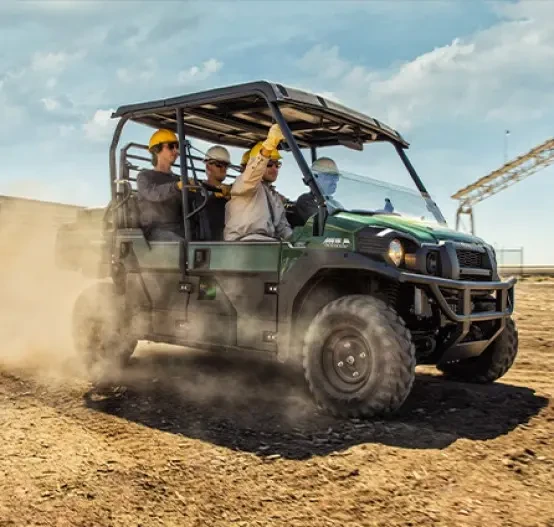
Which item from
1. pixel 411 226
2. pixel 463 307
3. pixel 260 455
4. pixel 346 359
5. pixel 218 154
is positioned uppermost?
pixel 218 154

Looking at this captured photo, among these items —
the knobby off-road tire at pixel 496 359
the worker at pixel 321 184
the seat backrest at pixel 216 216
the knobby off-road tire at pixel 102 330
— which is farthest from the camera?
the knobby off-road tire at pixel 102 330

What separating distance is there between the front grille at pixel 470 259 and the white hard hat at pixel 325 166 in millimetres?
1241

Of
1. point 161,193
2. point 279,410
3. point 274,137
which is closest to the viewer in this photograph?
point 279,410

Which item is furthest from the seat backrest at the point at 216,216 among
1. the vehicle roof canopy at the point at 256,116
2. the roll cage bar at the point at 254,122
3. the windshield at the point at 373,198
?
the windshield at the point at 373,198

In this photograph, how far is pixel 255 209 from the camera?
5.74 metres

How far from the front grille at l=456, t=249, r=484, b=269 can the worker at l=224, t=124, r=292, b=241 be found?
53.7 inches

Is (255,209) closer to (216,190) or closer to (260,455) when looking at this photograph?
(216,190)

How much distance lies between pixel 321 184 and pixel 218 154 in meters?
1.76

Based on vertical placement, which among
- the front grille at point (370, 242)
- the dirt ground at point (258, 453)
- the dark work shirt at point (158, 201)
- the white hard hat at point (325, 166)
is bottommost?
the dirt ground at point (258, 453)

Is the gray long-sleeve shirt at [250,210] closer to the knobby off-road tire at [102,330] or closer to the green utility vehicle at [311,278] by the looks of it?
the green utility vehicle at [311,278]

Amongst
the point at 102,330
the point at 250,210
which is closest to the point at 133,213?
the point at 102,330

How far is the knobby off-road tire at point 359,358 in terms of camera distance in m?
4.59

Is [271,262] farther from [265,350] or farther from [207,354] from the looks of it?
[207,354]

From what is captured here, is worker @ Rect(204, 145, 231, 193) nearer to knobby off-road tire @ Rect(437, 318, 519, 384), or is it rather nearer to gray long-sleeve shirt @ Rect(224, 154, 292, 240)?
gray long-sleeve shirt @ Rect(224, 154, 292, 240)
